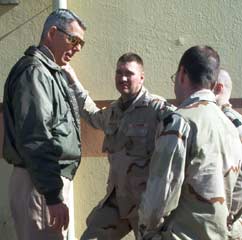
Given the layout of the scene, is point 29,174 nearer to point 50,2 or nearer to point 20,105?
point 20,105

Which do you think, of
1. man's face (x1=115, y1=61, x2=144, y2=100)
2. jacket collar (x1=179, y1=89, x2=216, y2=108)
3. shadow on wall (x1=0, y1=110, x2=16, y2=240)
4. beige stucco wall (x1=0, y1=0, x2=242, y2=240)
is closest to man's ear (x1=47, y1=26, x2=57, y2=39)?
jacket collar (x1=179, y1=89, x2=216, y2=108)

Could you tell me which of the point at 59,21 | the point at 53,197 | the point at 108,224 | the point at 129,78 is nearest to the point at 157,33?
the point at 129,78

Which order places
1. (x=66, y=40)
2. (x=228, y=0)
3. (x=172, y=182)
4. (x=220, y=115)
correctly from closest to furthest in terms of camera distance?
(x=172, y=182)
(x=220, y=115)
(x=66, y=40)
(x=228, y=0)

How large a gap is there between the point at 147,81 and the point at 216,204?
2755 millimetres

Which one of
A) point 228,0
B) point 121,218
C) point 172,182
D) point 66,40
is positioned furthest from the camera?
point 228,0

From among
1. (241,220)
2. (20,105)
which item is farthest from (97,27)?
(241,220)

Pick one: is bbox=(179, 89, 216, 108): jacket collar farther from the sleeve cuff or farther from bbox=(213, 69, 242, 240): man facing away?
the sleeve cuff

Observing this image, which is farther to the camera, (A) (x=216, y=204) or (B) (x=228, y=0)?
(B) (x=228, y=0)

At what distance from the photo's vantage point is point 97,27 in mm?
5988

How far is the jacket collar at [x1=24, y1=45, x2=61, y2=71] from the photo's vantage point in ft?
13.3

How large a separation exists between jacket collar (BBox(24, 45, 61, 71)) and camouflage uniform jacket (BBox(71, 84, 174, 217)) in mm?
1236

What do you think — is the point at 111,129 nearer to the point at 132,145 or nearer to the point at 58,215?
the point at 132,145

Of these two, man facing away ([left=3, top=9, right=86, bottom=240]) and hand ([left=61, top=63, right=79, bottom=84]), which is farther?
hand ([left=61, top=63, right=79, bottom=84])

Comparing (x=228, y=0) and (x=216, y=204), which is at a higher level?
(x=228, y=0)
